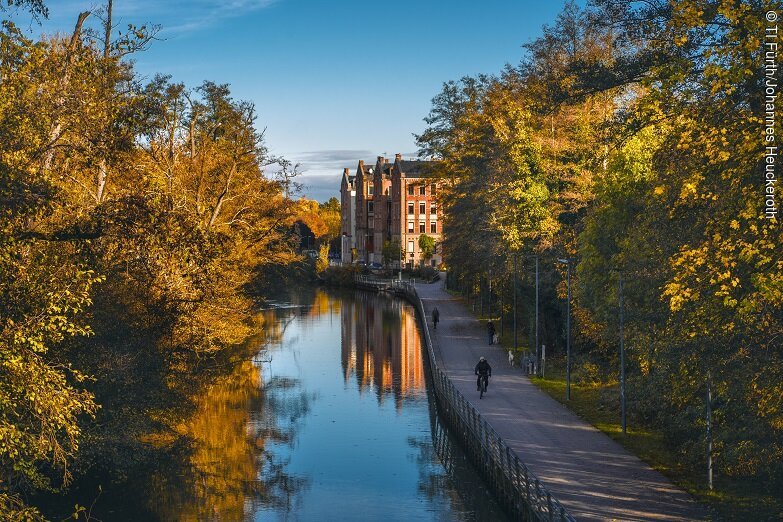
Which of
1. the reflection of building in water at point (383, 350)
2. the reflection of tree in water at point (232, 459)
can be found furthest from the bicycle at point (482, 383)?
the reflection of tree in water at point (232, 459)

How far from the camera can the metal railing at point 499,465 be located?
1923cm

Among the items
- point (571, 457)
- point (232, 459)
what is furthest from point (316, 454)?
point (571, 457)

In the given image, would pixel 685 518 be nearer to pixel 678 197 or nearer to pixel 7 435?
pixel 678 197

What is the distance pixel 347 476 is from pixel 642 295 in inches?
404

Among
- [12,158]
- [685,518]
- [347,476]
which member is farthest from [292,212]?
[12,158]

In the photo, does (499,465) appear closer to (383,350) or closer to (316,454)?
(316,454)

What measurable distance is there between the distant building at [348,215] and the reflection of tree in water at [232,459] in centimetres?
11091

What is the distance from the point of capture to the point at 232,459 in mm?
29297

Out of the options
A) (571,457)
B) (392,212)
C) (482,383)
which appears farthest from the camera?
(392,212)

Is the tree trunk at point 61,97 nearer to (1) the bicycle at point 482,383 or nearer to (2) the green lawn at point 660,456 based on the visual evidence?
(2) the green lawn at point 660,456

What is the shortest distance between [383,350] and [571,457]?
109 ft

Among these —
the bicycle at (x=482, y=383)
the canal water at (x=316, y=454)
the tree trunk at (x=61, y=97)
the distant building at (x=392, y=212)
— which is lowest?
the canal water at (x=316, y=454)

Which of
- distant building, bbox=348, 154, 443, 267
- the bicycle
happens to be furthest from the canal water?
distant building, bbox=348, 154, 443, 267

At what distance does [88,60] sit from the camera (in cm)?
1389
